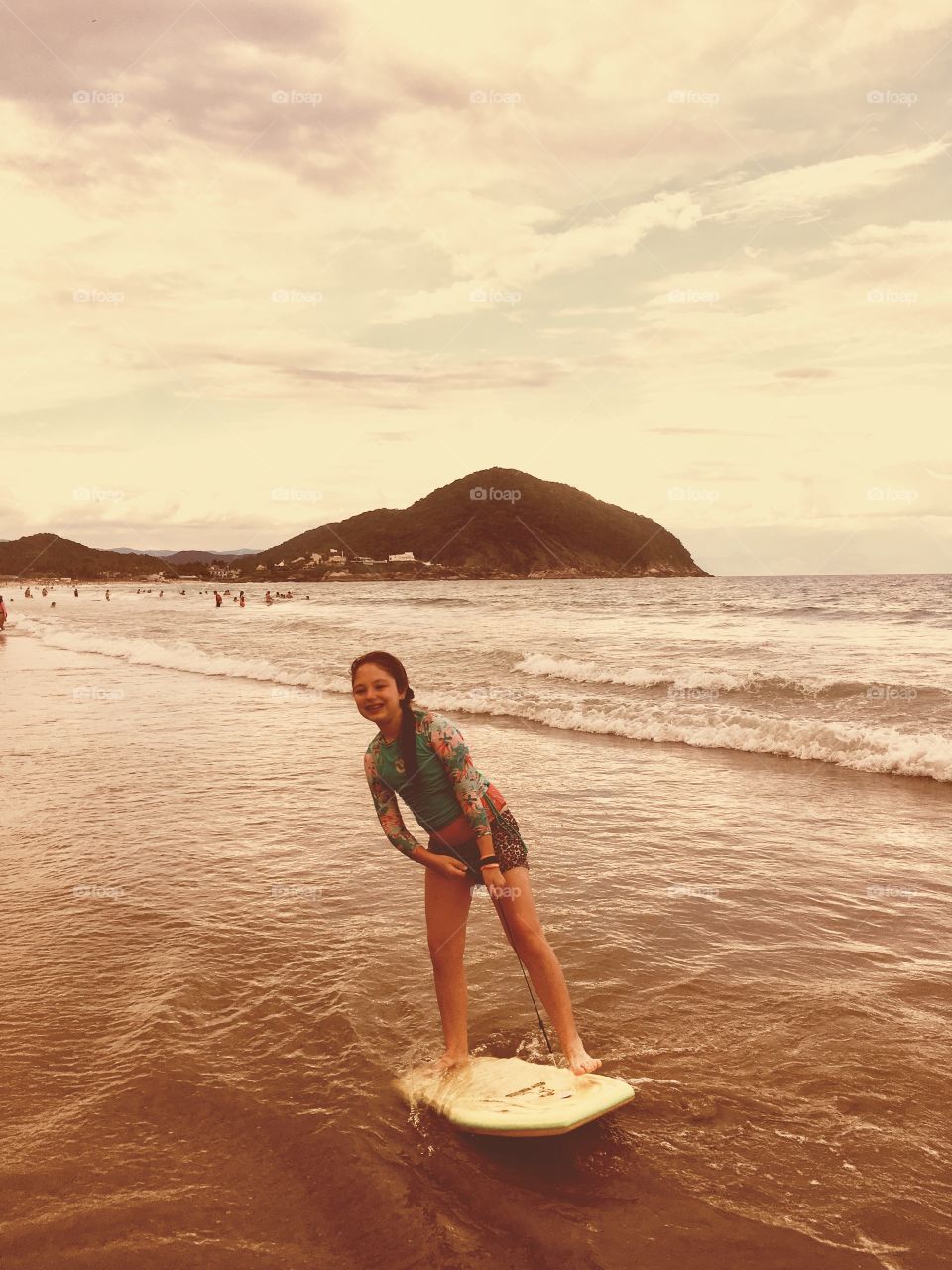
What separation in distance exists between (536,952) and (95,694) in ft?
56.9

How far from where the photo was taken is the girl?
14.0 ft

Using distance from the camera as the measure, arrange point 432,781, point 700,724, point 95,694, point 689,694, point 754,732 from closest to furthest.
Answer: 1. point 432,781
2. point 754,732
3. point 700,724
4. point 689,694
5. point 95,694

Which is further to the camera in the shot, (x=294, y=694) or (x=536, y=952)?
(x=294, y=694)

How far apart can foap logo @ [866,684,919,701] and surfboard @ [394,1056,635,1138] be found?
15229 mm

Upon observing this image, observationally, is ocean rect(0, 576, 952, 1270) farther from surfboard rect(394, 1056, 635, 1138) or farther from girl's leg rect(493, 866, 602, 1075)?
girl's leg rect(493, 866, 602, 1075)

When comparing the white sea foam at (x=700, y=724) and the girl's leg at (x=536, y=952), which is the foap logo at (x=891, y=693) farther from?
the girl's leg at (x=536, y=952)

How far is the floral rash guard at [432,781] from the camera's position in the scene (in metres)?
4.29

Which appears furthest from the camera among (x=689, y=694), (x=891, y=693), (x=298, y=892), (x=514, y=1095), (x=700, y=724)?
(x=689, y=694)

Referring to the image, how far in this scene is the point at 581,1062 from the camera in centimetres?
419

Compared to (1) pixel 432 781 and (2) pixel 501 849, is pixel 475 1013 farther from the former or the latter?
(1) pixel 432 781

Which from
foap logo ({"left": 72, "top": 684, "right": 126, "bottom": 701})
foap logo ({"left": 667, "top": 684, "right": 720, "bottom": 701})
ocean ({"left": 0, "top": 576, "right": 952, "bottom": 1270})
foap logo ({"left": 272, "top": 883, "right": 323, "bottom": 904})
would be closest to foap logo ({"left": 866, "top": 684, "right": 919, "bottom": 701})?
foap logo ({"left": 667, "top": 684, "right": 720, "bottom": 701})

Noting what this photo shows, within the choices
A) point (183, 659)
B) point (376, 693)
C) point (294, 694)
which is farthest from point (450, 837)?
point (183, 659)

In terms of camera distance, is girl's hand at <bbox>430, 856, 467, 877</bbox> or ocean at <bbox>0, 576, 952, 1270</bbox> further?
girl's hand at <bbox>430, 856, 467, 877</bbox>

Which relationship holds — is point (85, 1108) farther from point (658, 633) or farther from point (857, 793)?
point (658, 633)
